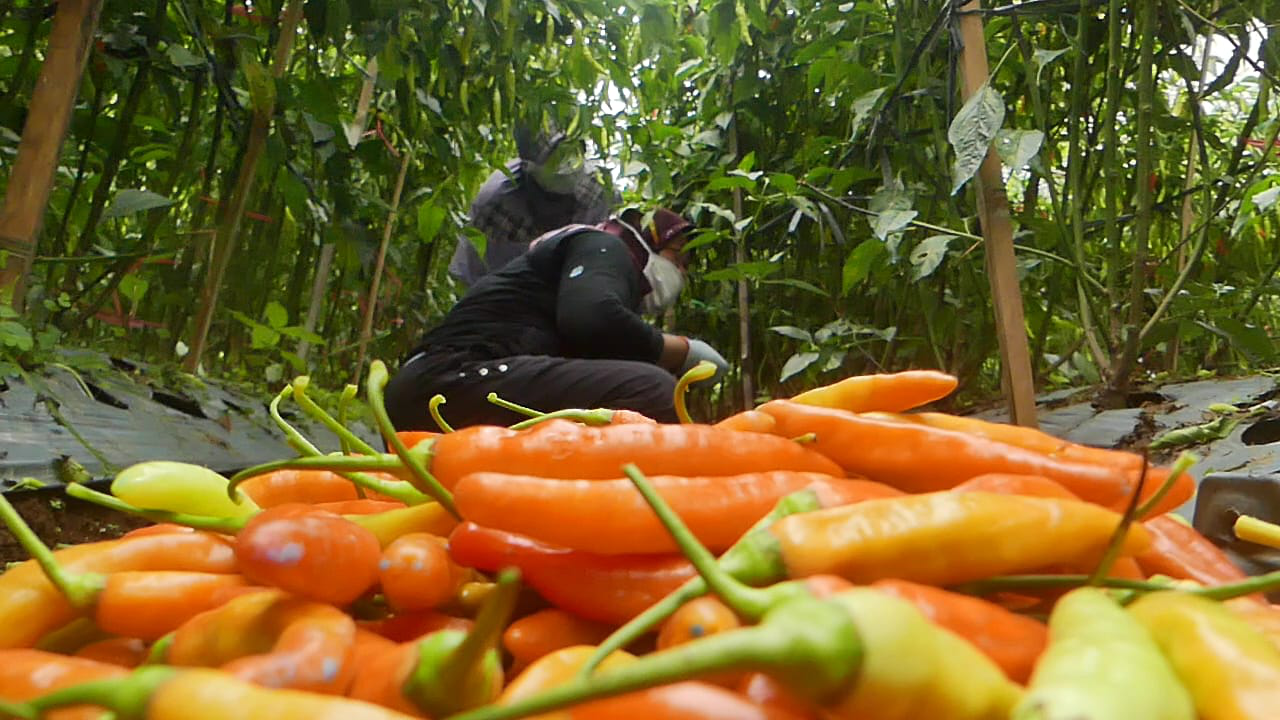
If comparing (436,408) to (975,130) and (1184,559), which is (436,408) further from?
(975,130)

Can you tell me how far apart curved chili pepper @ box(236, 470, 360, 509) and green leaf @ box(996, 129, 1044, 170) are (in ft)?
4.09

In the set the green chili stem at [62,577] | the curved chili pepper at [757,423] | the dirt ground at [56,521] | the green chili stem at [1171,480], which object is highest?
the green chili stem at [1171,480]

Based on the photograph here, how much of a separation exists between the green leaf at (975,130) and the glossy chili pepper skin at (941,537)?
3.73ft

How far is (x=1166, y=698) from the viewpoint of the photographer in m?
0.31

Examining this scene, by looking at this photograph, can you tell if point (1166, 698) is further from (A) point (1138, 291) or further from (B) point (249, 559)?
(A) point (1138, 291)

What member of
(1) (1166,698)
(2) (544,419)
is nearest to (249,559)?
(2) (544,419)

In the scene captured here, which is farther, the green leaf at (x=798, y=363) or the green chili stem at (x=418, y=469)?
the green leaf at (x=798, y=363)

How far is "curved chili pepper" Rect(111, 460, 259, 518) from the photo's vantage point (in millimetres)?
537

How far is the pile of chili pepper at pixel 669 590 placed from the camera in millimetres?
309

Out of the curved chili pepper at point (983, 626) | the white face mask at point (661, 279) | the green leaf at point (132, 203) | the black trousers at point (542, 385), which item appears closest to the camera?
the curved chili pepper at point (983, 626)

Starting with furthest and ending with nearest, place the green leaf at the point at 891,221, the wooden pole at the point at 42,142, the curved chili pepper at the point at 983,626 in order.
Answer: the green leaf at the point at 891,221 → the wooden pole at the point at 42,142 → the curved chili pepper at the point at 983,626

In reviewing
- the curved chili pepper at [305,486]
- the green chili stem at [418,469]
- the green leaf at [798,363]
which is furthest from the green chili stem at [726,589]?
the green leaf at [798,363]

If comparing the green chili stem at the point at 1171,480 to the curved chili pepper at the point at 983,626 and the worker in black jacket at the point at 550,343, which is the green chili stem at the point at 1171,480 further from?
the worker in black jacket at the point at 550,343

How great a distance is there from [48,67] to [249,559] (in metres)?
1.36
